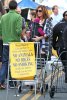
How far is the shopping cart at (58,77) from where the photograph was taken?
1052cm

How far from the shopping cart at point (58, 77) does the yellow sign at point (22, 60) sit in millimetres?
650

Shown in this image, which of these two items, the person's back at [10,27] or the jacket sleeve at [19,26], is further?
the person's back at [10,27]

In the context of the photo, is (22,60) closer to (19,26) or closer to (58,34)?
(19,26)

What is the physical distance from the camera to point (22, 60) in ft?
33.1

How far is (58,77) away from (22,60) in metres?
1.15

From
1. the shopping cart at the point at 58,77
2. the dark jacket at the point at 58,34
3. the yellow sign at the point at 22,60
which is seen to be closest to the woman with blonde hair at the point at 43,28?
the dark jacket at the point at 58,34

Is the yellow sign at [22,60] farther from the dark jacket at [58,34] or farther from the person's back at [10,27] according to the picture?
the dark jacket at [58,34]

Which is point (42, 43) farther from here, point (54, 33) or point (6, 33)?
point (6, 33)

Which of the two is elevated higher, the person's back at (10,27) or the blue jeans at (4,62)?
the person's back at (10,27)

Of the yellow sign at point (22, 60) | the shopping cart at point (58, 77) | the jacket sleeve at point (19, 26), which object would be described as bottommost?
the shopping cart at point (58, 77)

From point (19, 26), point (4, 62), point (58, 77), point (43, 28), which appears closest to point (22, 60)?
point (58, 77)

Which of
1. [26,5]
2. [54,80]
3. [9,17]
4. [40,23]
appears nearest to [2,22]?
[9,17]

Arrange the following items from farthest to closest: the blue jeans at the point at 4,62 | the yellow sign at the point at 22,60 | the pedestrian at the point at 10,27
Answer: the blue jeans at the point at 4,62 → the pedestrian at the point at 10,27 → the yellow sign at the point at 22,60

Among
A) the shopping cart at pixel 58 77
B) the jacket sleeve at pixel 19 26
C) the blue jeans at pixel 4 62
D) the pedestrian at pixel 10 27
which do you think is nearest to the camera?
the shopping cart at pixel 58 77
